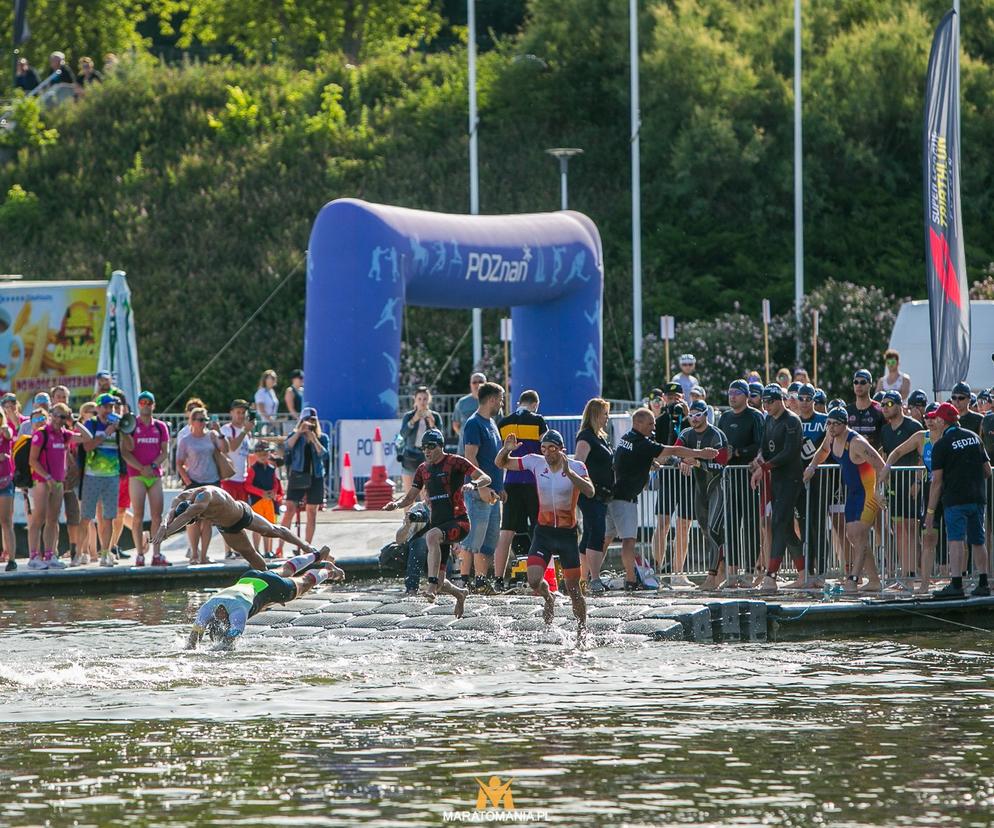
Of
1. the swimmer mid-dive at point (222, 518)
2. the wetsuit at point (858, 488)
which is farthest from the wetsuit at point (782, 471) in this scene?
the swimmer mid-dive at point (222, 518)

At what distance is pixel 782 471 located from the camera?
17297 millimetres

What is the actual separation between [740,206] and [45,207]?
17702mm

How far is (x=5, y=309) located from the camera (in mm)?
24484


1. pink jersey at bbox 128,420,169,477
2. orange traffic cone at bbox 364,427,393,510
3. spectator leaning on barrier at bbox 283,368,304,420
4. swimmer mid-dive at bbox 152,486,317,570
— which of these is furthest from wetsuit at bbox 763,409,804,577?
spectator leaning on barrier at bbox 283,368,304,420

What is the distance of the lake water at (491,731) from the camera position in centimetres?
970

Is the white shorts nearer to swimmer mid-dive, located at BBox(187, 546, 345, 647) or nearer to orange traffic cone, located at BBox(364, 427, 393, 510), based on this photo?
swimmer mid-dive, located at BBox(187, 546, 345, 647)

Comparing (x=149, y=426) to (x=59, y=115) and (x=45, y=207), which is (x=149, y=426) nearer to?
(x=45, y=207)

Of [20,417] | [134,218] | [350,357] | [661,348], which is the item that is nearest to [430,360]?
[661,348]

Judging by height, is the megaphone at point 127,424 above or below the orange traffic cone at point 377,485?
above

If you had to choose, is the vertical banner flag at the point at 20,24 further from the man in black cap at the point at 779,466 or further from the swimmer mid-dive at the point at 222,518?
the man in black cap at the point at 779,466

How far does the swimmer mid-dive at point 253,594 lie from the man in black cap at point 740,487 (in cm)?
392

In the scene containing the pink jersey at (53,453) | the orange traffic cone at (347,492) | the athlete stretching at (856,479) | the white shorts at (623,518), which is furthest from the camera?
the orange traffic cone at (347,492)

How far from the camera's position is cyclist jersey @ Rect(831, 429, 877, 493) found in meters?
16.9

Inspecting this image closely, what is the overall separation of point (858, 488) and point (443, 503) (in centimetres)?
365
